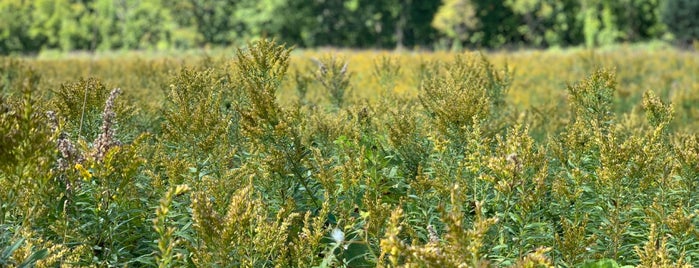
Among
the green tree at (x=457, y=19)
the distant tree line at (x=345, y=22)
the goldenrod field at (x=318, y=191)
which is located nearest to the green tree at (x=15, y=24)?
the distant tree line at (x=345, y=22)

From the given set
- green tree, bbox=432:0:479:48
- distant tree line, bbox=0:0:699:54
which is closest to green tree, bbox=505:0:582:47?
distant tree line, bbox=0:0:699:54

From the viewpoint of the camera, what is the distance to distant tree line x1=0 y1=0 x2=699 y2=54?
3438cm

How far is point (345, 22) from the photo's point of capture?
128 ft

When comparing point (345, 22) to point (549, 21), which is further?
point (345, 22)

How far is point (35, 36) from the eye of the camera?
38594 millimetres

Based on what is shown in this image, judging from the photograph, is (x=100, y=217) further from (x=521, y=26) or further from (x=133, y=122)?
(x=521, y=26)

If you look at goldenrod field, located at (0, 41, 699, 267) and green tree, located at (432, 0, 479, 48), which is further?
green tree, located at (432, 0, 479, 48)

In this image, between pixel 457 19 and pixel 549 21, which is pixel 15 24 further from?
pixel 549 21

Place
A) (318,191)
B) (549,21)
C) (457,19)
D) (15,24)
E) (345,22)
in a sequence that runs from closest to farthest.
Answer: (318,191) < (15,24) < (457,19) < (549,21) < (345,22)

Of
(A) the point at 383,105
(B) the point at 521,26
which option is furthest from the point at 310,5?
(A) the point at 383,105

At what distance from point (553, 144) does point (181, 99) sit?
172 centimetres

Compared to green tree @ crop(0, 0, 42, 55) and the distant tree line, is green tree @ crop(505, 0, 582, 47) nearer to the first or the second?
the distant tree line

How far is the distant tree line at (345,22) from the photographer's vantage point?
3438cm

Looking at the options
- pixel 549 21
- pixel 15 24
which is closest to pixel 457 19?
pixel 549 21
